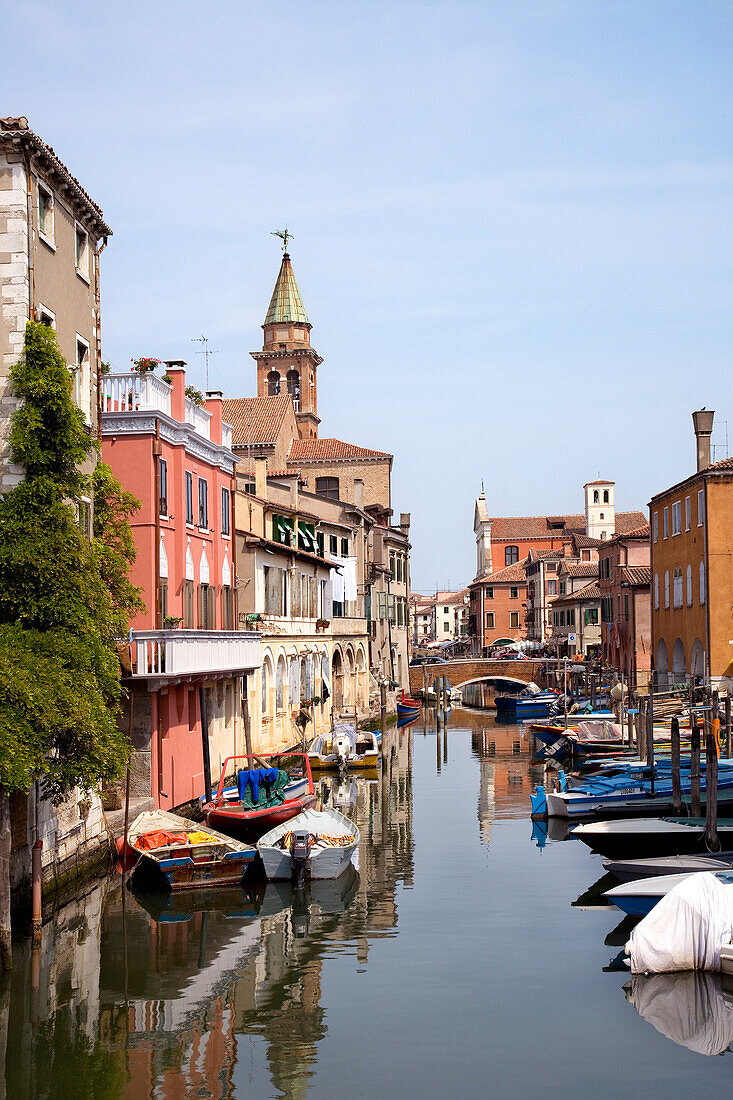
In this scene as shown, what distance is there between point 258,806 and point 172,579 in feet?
19.2

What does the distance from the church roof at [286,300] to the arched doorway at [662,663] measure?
149 feet

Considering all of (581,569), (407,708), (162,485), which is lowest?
(407,708)

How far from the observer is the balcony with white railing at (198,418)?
30297 mm

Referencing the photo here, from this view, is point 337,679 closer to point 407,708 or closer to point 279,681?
point 279,681

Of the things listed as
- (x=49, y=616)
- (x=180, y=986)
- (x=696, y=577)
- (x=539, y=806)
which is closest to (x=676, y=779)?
(x=539, y=806)

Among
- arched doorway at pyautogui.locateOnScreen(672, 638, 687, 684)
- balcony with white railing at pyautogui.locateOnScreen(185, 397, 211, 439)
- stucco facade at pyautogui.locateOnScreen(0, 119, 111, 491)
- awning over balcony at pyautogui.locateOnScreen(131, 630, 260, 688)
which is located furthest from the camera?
arched doorway at pyautogui.locateOnScreen(672, 638, 687, 684)

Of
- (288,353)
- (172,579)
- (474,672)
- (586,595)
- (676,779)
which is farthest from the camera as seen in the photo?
(288,353)

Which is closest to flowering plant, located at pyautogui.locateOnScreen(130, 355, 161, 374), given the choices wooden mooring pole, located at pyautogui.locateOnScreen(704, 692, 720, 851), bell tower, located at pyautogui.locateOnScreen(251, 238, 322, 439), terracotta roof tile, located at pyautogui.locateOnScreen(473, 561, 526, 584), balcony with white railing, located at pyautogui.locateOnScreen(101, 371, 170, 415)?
balcony with white railing, located at pyautogui.locateOnScreen(101, 371, 170, 415)

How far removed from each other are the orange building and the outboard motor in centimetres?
2549

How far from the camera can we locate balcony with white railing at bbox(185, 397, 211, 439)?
30.3 metres

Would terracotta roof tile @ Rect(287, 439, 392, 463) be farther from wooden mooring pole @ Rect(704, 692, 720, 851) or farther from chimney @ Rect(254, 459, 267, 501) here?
wooden mooring pole @ Rect(704, 692, 720, 851)

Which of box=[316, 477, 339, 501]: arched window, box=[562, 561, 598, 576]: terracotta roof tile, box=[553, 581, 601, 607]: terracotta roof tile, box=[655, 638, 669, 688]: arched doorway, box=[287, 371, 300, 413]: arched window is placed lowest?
box=[655, 638, 669, 688]: arched doorway

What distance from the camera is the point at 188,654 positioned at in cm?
2705

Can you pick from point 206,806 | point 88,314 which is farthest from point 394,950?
point 88,314
